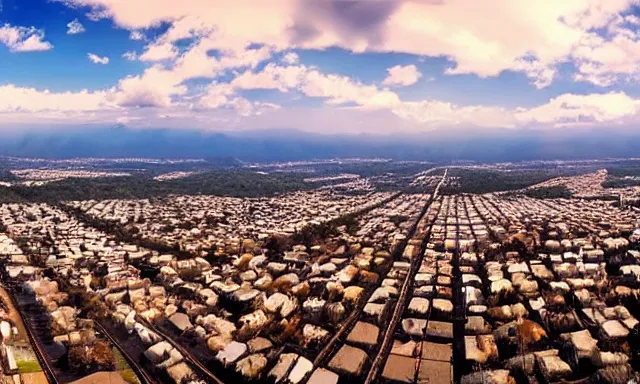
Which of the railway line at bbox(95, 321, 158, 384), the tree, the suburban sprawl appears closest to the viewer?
the railway line at bbox(95, 321, 158, 384)

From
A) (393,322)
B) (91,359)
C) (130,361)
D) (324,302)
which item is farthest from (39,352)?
(393,322)

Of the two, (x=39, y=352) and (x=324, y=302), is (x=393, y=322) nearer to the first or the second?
(x=324, y=302)

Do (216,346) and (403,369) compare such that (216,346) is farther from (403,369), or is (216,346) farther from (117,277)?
(117,277)

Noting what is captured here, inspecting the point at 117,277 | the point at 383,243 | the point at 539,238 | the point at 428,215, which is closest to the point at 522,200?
the point at 428,215

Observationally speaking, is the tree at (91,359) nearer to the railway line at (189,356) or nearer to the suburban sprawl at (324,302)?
the suburban sprawl at (324,302)

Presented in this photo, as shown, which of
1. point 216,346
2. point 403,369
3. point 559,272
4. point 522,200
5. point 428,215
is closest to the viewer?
point 403,369

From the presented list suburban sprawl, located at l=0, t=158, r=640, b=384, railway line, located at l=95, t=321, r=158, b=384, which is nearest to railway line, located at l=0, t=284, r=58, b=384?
suburban sprawl, located at l=0, t=158, r=640, b=384

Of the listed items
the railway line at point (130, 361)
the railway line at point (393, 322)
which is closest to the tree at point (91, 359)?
the railway line at point (130, 361)

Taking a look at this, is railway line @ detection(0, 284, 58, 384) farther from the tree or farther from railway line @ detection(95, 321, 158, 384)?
railway line @ detection(95, 321, 158, 384)

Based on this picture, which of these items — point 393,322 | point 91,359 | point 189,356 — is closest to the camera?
point 91,359

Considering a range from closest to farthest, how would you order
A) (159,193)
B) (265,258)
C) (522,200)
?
(265,258)
(522,200)
(159,193)

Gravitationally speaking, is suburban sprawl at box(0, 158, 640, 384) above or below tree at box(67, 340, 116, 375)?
above
